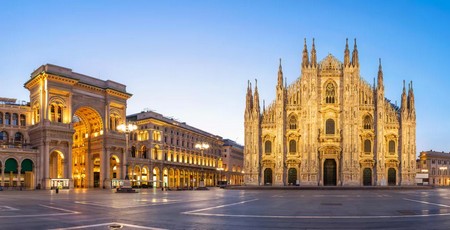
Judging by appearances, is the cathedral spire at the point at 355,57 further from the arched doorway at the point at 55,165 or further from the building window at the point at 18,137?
the building window at the point at 18,137

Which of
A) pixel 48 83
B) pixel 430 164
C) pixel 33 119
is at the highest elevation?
pixel 48 83

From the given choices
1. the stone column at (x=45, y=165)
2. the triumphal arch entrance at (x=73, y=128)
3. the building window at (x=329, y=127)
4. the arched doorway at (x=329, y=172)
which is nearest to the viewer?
the stone column at (x=45, y=165)

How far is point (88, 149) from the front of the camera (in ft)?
289

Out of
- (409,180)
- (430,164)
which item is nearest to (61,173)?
(409,180)

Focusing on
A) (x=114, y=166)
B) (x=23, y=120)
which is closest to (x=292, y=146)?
(x=114, y=166)

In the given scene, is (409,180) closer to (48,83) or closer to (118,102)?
(118,102)

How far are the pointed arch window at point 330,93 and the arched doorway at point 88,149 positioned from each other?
41326mm

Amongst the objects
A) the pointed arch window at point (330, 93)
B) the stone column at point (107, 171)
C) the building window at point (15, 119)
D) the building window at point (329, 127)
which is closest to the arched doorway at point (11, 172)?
the building window at point (15, 119)

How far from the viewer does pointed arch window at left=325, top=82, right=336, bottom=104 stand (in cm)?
8531

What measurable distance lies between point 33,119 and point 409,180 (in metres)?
66.8

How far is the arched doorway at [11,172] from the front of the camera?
73125 mm

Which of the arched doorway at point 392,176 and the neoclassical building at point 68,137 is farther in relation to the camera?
the arched doorway at point 392,176

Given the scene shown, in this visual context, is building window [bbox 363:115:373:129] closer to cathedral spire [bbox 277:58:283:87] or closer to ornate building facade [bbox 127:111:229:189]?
cathedral spire [bbox 277:58:283:87]

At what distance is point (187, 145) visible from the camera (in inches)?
4894
